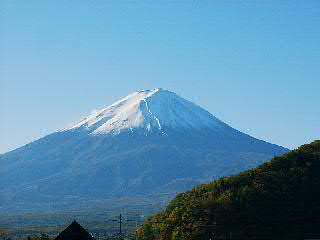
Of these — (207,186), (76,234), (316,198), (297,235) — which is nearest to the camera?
(76,234)

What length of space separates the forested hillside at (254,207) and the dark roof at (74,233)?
12.5 meters

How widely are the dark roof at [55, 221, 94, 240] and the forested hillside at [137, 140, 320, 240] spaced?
12.5 meters

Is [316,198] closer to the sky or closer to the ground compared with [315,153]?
closer to the ground

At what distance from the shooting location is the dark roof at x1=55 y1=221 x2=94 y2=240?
46969 millimetres

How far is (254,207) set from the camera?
60531mm

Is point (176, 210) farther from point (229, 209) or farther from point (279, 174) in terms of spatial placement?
point (279, 174)

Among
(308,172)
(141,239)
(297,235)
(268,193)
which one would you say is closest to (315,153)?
(308,172)

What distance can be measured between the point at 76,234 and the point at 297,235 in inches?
727

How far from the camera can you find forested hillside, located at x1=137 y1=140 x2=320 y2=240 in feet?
191

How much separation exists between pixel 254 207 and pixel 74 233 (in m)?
18.6

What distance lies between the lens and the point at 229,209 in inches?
2363

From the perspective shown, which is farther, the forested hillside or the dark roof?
the forested hillside

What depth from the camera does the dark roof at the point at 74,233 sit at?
47.0 meters

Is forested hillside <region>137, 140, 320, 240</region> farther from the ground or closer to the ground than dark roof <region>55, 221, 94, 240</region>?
farther from the ground
